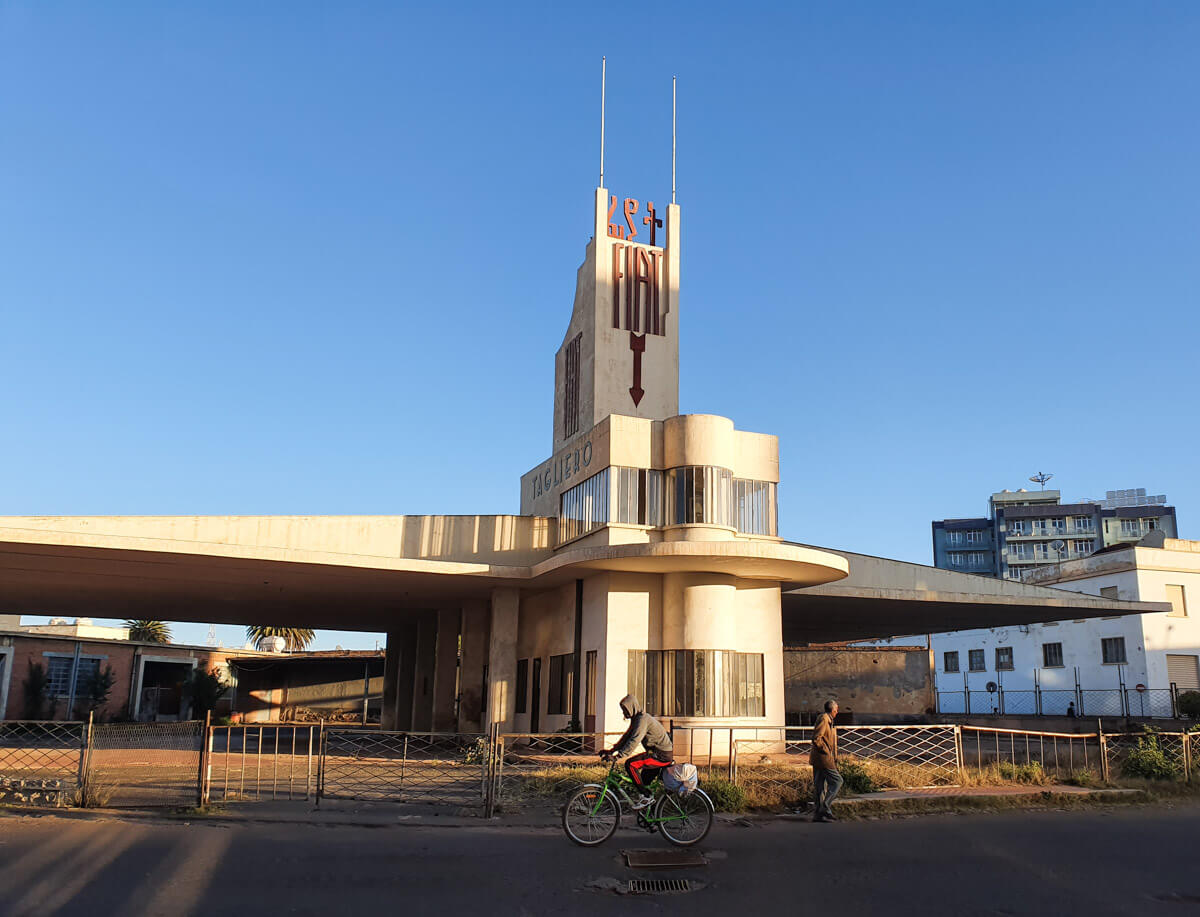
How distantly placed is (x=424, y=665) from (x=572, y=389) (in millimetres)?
14755

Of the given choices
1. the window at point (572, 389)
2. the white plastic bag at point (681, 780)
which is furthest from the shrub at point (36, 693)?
the white plastic bag at point (681, 780)

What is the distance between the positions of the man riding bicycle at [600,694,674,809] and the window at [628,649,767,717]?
34.3 feet

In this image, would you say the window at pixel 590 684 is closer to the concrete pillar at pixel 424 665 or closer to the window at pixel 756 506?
the window at pixel 756 506

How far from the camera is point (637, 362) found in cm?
2755

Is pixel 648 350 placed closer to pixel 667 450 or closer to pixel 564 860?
pixel 667 450

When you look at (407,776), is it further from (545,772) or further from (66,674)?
(66,674)

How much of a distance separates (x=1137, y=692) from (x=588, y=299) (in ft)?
102

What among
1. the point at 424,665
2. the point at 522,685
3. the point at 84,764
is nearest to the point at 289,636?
the point at 424,665

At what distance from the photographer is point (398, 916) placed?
7.43 metres

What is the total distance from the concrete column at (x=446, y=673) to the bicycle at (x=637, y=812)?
71.7 ft

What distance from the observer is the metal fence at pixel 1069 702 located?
133 ft

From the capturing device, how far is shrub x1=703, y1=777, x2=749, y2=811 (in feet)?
43.6

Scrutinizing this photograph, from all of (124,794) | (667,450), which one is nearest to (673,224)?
(667,450)

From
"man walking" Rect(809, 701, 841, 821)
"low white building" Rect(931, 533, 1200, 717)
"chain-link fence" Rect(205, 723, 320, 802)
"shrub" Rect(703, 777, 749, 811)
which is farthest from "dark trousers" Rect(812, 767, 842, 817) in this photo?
"low white building" Rect(931, 533, 1200, 717)
